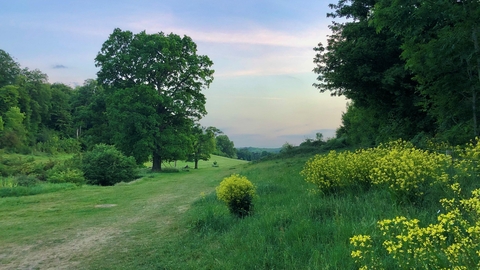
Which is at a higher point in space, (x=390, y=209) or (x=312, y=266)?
(x=390, y=209)

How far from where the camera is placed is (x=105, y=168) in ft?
76.5

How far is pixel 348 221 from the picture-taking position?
4.93 meters

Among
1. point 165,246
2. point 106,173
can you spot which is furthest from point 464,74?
point 106,173

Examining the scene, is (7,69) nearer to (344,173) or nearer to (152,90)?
(152,90)

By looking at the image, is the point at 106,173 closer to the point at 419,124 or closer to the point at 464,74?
the point at 419,124

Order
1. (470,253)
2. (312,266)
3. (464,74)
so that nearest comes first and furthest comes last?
(470,253) < (312,266) < (464,74)

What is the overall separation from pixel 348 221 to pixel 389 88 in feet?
47.9

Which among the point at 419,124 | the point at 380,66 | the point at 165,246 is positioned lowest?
the point at 165,246

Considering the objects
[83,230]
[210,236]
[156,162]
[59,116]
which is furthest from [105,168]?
[59,116]

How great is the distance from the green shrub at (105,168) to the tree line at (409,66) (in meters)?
15.4

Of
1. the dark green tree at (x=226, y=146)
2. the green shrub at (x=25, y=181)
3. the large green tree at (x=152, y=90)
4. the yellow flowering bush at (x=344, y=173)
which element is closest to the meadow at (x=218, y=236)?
the yellow flowering bush at (x=344, y=173)

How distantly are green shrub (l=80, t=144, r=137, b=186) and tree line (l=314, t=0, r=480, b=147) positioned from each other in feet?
50.4

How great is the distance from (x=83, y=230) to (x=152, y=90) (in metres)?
25.4

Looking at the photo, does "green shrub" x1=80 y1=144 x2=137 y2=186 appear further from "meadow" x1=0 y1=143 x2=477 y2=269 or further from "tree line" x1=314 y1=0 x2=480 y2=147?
"tree line" x1=314 y1=0 x2=480 y2=147
